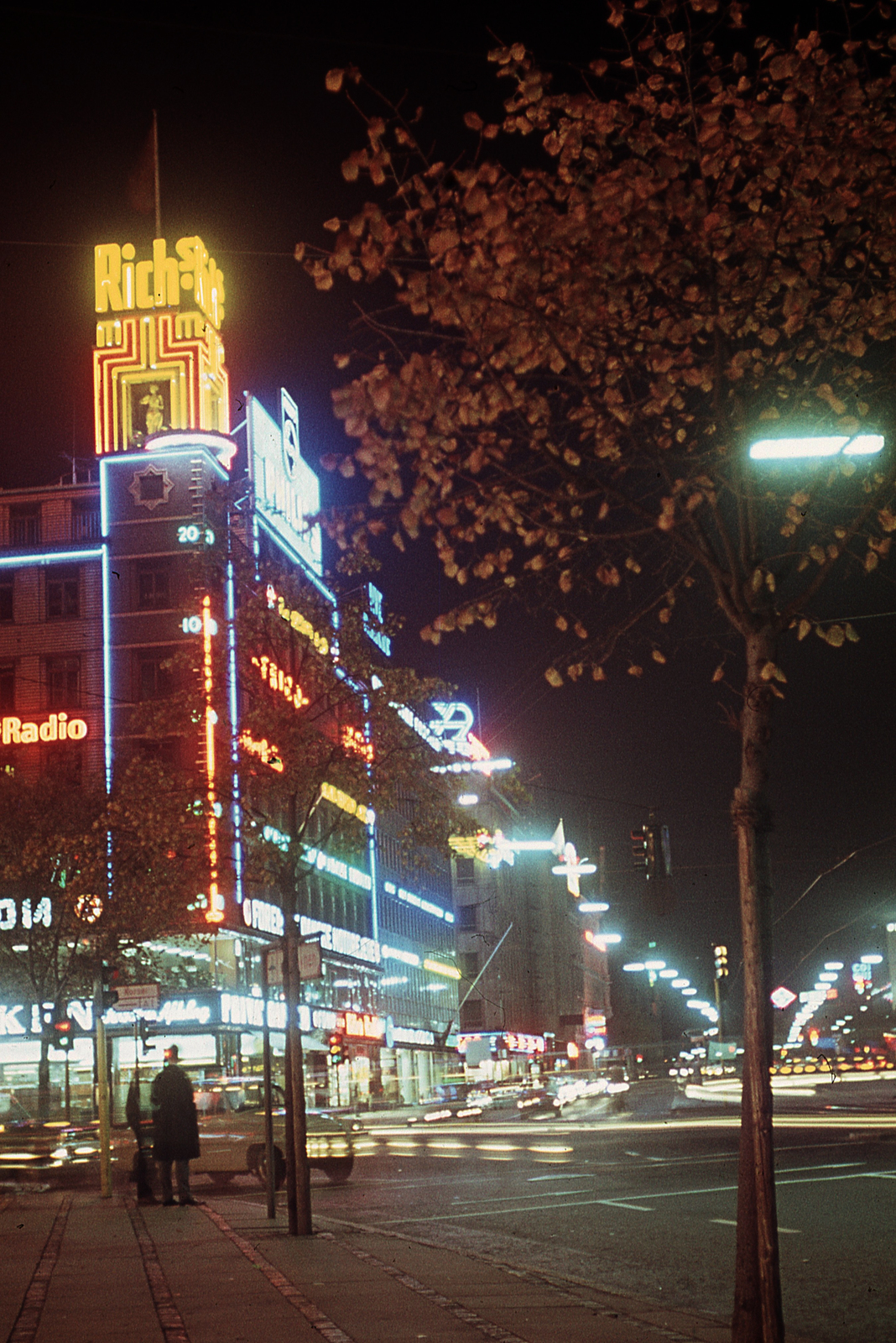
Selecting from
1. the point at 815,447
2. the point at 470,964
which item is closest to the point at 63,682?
the point at 815,447

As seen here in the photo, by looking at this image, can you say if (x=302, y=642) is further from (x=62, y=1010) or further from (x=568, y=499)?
(x=62, y=1010)

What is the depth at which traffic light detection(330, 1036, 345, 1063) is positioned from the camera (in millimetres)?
44844

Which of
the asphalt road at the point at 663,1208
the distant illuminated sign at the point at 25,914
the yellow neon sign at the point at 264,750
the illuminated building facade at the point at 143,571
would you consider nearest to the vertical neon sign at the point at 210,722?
the yellow neon sign at the point at 264,750

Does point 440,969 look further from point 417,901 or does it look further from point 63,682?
point 63,682

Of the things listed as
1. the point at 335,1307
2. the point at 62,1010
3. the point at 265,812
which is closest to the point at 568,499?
the point at 335,1307

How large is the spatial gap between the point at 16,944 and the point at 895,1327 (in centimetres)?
4166

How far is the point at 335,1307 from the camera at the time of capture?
33.0 feet

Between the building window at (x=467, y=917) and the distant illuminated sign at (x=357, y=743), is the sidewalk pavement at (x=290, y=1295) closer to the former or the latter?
the distant illuminated sign at (x=357, y=743)

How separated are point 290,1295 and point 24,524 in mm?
57169

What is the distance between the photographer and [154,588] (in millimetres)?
61125

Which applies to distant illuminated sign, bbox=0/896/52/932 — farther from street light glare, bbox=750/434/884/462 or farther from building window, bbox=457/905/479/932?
building window, bbox=457/905/479/932

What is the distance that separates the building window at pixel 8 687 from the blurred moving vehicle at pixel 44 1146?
35.2 metres

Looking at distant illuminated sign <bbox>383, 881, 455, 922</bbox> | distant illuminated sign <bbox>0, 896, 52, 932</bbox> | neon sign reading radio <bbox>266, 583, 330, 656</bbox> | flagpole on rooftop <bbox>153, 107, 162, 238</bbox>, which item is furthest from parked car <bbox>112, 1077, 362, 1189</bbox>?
distant illuminated sign <bbox>383, 881, 455, 922</bbox>

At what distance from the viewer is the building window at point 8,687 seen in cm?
6031
